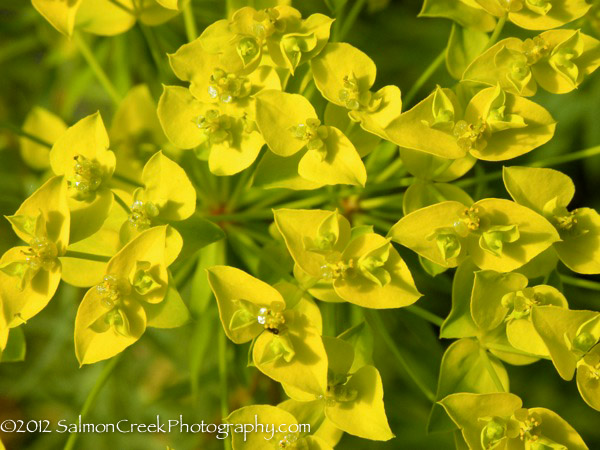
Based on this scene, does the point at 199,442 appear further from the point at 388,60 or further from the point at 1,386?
the point at 388,60

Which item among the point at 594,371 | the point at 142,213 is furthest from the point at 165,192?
the point at 594,371

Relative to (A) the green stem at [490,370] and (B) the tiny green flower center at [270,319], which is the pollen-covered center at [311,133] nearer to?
(B) the tiny green flower center at [270,319]

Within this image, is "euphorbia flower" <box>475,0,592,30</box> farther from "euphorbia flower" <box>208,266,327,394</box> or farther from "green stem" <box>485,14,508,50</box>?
"euphorbia flower" <box>208,266,327,394</box>

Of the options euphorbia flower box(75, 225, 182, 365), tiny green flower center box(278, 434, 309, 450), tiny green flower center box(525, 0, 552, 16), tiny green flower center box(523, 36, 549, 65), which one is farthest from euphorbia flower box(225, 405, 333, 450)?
tiny green flower center box(525, 0, 552, 16)

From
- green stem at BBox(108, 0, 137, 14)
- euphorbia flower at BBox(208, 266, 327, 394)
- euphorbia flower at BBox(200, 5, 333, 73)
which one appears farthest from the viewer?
green stem at BBox(108, 0, 137, 14)

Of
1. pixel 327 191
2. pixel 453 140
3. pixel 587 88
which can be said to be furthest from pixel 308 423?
pixel 587 88

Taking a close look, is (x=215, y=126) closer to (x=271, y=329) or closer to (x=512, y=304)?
(x=271, y=329)
